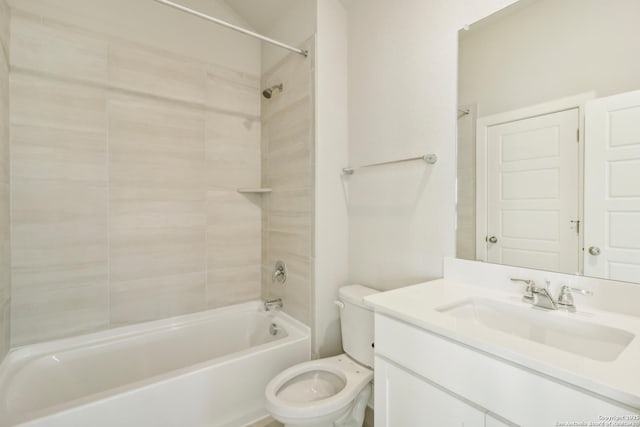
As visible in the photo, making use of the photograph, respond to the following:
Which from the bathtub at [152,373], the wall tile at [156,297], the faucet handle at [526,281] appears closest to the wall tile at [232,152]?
the wall tile at [156,297]

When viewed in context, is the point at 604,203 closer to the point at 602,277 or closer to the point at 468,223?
the point at 602,277

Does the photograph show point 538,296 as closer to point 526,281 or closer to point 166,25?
point 526,281

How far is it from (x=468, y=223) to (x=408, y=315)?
0.60 metres

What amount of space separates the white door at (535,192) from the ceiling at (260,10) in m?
1.62

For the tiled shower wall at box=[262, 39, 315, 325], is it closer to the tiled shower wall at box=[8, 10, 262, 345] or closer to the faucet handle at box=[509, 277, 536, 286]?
the tiled shower wall at box=[8, 10, 262, 345]

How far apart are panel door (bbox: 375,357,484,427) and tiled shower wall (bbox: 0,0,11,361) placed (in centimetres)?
171

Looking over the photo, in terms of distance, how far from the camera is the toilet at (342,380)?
1.23 m

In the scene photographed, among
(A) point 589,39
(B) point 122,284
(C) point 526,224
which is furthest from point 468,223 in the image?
(B) point 122,284

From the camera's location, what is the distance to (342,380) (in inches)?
57.3

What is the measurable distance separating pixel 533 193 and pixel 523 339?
0.61 m

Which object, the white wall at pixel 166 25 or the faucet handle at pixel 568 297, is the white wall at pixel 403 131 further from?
the white wall at pixel 166 25

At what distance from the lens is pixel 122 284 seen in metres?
1.77

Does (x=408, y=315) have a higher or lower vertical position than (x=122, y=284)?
higher

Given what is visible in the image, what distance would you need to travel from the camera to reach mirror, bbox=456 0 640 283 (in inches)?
35.8
